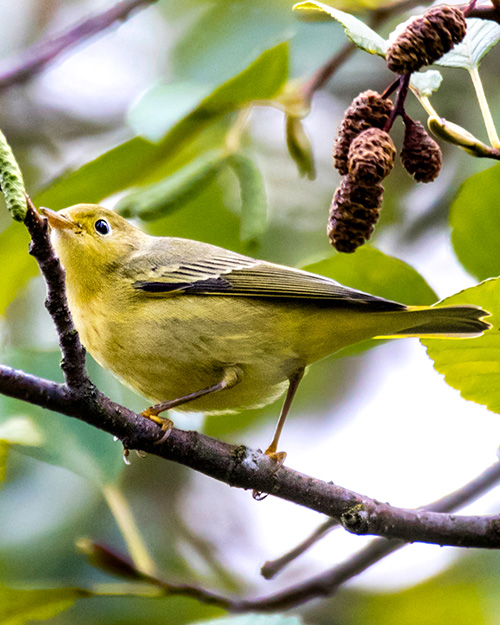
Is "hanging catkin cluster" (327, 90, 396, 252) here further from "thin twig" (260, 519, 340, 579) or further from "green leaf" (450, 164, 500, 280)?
"thin twig" (260, 519, 340, 579)

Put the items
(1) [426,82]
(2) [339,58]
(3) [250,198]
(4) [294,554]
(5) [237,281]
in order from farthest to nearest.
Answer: (2) [339,58] → (5) [237,281] → (3) [250,198] → (4) [294,554] → (1) [426,82]

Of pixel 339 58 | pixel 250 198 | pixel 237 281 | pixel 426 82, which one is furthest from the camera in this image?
pixel 339 58

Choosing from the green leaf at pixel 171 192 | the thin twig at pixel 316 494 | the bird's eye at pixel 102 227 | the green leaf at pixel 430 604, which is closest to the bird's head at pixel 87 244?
the bird's eye at pixel 102 227

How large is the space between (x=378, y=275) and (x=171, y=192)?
863 millimetres

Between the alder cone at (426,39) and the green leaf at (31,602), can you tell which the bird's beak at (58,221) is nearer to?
the green leaf at (31,602)

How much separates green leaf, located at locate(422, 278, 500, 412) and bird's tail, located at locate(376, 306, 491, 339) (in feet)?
0.79

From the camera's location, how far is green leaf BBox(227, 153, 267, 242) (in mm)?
2941

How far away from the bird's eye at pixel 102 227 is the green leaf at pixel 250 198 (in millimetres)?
888

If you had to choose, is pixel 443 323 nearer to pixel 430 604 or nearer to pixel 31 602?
pixel 31 602

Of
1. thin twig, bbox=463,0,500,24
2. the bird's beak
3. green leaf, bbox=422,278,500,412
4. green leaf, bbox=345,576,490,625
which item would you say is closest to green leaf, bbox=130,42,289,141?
the bird's beak

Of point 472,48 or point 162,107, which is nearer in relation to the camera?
point 472,48

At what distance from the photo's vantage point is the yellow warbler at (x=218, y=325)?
10.3 feet

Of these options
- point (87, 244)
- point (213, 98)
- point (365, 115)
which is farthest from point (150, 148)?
point (365, 115)

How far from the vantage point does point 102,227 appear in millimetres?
3840
